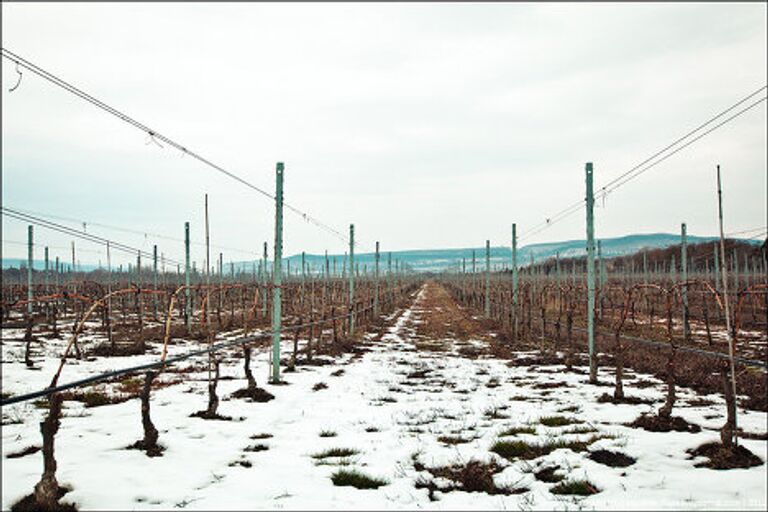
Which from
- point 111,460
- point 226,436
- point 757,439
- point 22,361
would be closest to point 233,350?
point 22,361

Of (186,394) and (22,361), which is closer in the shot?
(186,394)

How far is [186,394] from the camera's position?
27.9 feet

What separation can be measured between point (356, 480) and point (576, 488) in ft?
6.73

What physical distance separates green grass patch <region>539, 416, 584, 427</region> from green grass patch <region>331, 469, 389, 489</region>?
2.98m

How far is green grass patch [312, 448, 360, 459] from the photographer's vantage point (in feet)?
17.8

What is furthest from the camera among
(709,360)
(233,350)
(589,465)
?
(233,350)

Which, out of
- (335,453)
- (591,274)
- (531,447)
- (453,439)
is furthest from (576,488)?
(591,274)

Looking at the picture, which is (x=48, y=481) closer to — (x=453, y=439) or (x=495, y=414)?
(x=453, y=439)

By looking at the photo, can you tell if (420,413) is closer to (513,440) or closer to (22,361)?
(513,440)

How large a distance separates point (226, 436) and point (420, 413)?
2.81 m

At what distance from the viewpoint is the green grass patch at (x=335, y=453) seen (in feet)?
17.8

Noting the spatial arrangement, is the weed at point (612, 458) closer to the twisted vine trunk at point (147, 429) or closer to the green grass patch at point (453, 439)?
the green grass patch at point (453, 439)

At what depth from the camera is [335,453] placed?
551 cm

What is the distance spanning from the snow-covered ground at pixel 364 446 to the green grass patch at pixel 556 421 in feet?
0.53
